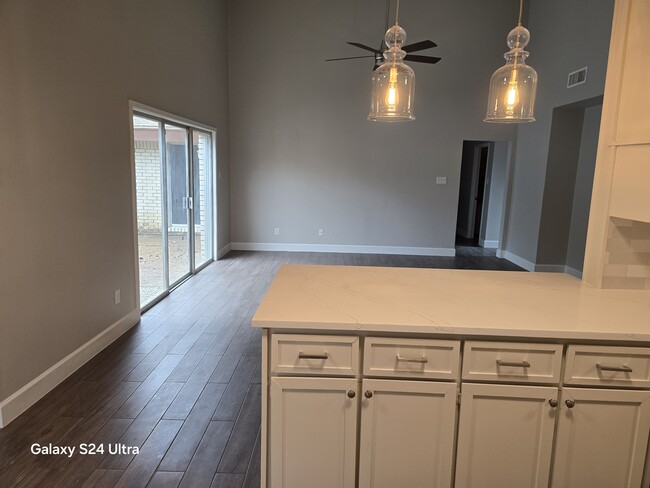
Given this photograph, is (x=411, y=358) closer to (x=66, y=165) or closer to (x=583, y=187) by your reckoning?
(x=66, y=165)

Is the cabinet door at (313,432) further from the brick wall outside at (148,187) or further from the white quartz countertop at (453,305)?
the brick wall outside at (148,187)

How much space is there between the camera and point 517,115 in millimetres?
1858

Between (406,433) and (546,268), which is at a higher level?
(406,433)

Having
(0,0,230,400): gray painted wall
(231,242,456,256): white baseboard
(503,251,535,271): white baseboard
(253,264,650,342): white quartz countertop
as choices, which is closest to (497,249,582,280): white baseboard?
(503,251,535,271): white baseboard

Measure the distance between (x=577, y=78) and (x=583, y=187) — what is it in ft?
4.98

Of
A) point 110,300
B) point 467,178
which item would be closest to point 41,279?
point 110,300

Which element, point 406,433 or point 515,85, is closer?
point 406,433

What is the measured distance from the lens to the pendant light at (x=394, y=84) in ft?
6.02

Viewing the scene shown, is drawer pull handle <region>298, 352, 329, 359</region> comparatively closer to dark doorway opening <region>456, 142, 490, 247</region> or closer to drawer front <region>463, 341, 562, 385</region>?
drawer front <region>463, 341, 562, 385</region>

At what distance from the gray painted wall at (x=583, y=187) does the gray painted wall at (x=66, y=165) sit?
18.3 ft

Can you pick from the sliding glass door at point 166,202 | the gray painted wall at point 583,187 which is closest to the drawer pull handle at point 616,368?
the sliding glass door at point 166,202

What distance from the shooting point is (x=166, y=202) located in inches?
185

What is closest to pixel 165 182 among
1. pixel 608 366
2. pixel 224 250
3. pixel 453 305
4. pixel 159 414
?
pixel 224 250

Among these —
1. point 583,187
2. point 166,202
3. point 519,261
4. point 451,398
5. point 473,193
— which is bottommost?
point 519,261
